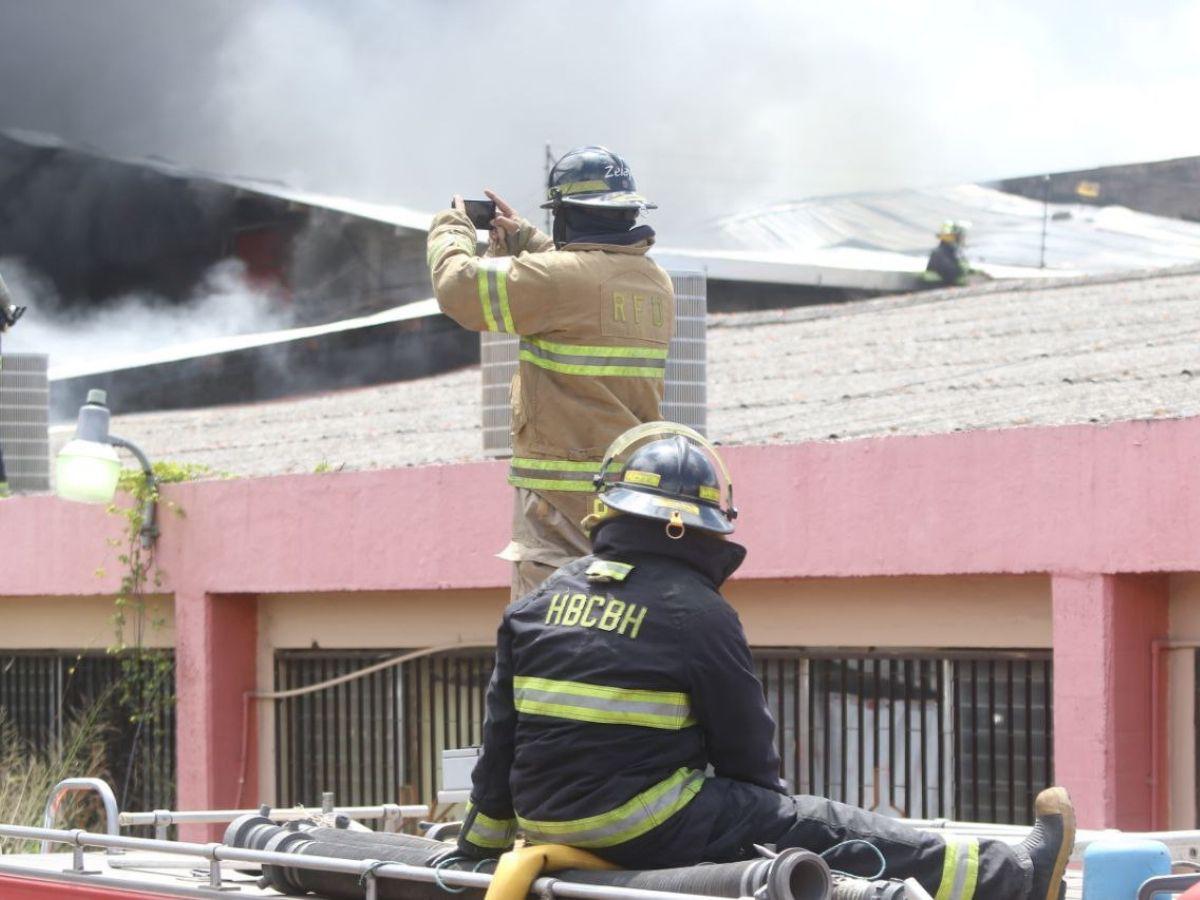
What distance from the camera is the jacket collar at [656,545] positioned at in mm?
4699

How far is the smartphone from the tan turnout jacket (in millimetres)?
110

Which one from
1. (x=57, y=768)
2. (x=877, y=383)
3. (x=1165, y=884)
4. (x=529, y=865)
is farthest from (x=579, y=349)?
(x=57, y=768)

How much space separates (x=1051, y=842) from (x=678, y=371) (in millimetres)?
5946

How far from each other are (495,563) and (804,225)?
12.1m

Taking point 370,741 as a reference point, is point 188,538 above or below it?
above

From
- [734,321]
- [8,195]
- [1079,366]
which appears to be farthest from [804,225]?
[1079,366]

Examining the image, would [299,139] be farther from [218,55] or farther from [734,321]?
[734,321]

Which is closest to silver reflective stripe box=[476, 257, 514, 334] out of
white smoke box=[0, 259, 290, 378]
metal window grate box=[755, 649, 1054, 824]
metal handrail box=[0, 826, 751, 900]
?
metal handrail box=[0, 826, 751, 900]

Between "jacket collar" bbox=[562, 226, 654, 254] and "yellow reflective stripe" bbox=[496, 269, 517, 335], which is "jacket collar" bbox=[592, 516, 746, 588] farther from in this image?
"jacket collar" bbox=[562, 226, 654, 254]

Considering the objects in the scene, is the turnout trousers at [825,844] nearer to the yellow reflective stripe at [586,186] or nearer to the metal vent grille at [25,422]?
the yellow reflective stripe at [586,186]

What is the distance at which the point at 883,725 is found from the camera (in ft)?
30.5

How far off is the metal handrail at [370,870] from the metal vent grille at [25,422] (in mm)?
8394

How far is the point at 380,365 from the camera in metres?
17.9

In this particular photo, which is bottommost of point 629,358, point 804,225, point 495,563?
point 495,563
